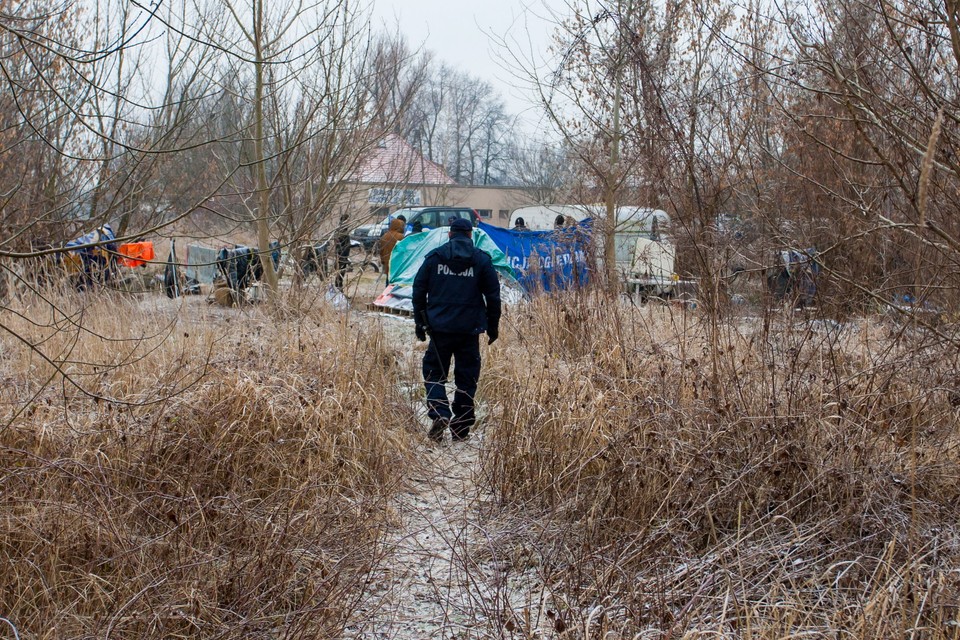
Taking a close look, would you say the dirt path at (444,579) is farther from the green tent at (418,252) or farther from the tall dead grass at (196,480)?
the green tent at (418,252)

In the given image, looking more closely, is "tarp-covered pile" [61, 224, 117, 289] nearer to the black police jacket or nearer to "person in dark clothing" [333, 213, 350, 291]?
"person in dark clothing" [333, 213, 350, 291]

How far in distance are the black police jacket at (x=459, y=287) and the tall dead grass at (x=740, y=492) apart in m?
0.81

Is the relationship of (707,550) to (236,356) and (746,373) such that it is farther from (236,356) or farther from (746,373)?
A: (236,356)

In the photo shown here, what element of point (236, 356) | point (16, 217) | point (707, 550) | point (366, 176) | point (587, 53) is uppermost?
point (587, 53)

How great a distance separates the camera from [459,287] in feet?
19.1

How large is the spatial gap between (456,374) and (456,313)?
0.49 metres

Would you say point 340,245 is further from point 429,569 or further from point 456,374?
point 429,569

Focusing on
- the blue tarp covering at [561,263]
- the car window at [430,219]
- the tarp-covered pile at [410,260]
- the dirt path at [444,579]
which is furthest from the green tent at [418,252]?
the car window at [430,219]

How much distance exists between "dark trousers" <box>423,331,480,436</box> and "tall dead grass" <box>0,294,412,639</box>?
0.89 ft

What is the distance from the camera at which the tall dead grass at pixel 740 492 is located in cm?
289

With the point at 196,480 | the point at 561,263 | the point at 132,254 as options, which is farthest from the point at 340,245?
the point at 196,480

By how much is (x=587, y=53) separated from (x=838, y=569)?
7.38 m

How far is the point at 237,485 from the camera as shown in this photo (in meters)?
4.32

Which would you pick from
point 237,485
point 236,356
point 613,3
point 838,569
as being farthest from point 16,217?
point 838,569
